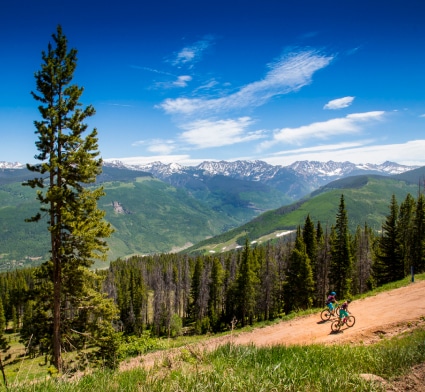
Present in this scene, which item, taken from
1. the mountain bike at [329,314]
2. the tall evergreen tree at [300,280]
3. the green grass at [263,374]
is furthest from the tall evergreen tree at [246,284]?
the green grass at [263,374]

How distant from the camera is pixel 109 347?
1781cm

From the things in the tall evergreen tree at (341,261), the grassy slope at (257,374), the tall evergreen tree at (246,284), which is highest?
the grassy slope at (257,374)

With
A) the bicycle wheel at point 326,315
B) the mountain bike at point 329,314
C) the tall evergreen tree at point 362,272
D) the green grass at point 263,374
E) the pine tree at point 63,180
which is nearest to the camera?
the green grass at point 263,374

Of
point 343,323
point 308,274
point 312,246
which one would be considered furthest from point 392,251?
point 343,323

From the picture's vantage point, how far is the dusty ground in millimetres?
18772

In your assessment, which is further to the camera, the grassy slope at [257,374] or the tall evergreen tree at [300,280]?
the tall evergreen tree at [300,280]

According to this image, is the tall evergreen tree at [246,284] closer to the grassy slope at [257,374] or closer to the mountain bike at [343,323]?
the mountain bike at [343,323]

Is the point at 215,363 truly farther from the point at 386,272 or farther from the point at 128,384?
the point at 386,272

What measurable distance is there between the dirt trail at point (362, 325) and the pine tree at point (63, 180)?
629 cm

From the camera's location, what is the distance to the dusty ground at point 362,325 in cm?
1877

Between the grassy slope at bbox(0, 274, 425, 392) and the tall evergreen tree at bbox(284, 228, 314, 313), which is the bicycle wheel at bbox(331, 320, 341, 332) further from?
the tall evergreen tree at bbox(284, 228, 314, 313)

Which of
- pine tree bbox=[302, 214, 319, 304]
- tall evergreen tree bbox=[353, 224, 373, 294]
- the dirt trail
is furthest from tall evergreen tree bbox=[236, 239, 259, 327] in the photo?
the dirt trail

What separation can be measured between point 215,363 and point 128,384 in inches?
97.2

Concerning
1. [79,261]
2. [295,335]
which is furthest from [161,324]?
[79,261]
